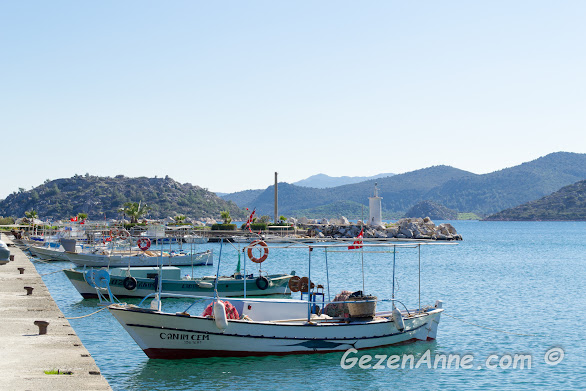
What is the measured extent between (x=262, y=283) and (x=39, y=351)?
18.7 metres

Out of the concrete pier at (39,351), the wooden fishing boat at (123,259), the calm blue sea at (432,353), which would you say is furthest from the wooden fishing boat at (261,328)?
the wooden fishing boat at (123,259)

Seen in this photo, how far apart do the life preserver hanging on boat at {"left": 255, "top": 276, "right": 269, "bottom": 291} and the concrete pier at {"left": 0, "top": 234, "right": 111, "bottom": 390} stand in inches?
485

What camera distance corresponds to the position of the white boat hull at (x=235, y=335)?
57.5 ft

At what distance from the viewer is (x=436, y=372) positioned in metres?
18.1

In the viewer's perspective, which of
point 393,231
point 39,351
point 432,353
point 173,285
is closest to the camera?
point 39,351

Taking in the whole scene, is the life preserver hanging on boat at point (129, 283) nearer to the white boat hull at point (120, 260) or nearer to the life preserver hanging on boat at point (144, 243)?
the white boat hull at point (120, 260)

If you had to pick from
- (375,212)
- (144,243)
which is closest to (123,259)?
(144,243)

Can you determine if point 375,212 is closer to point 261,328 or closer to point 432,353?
point 432,353

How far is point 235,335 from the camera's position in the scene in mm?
17781

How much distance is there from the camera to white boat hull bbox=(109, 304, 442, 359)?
17.5 meters

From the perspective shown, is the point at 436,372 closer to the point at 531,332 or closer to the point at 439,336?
the point at 439,336

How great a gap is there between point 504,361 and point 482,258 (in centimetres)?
4882

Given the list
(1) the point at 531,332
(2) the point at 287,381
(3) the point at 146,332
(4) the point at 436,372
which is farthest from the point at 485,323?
(3) the point at 146,332

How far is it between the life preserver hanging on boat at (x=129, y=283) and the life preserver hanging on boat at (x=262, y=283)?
6232 mm
